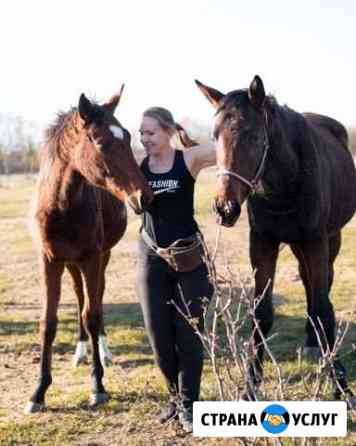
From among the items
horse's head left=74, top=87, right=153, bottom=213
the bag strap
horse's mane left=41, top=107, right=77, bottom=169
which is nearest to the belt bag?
the bag strap

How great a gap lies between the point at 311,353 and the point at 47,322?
2.54m

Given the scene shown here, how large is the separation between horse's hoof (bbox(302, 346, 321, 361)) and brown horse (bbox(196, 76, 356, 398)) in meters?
1.10

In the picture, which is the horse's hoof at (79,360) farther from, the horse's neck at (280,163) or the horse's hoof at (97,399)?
the horse's neck at (280,163)

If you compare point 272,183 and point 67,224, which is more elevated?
point 272,183

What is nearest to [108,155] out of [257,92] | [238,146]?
[238,146]

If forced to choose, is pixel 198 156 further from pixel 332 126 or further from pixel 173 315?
pixel 332 126

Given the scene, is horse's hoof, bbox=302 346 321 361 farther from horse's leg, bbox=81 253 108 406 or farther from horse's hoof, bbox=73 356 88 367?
horse's hoof, bbox=73 356 88 367

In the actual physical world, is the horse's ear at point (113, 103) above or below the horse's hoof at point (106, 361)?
above

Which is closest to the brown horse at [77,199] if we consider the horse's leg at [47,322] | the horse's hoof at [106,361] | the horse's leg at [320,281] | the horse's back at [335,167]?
the horse's leg at [47,322]

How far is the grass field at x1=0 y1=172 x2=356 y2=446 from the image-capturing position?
4.39 m

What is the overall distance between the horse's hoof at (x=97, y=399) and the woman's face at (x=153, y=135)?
2.13m

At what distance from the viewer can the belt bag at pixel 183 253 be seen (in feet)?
13.5

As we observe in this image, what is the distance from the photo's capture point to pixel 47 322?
5.14 metres

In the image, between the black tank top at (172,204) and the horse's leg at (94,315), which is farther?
the horse's leg at (94,315)
